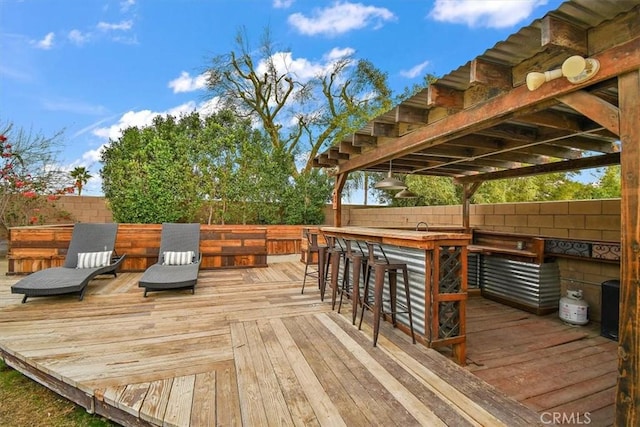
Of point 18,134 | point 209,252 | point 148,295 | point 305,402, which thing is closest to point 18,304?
point 148,295

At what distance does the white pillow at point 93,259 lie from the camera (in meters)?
5.07

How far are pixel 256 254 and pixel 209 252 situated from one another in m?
0.97

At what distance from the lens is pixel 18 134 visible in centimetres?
770

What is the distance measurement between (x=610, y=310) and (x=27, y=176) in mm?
11477

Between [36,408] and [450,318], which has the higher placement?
[450,318]

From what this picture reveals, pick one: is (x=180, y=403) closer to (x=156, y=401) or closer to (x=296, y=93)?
(x=156, y=401)

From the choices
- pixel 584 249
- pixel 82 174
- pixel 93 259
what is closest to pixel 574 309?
pixel 584 249

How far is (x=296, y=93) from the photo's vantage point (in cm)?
1363

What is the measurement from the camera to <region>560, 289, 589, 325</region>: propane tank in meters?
3.86

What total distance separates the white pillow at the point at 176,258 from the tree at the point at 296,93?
7.55m

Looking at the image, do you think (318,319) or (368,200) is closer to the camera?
(318,319)

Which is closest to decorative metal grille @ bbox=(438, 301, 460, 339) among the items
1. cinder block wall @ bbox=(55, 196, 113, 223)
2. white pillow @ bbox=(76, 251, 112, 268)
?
white pillow @ bbox=(76, 251, 112, 268)

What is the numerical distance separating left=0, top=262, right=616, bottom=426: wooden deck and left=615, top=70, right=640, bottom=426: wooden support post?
49 cm

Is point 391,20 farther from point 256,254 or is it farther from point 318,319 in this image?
point 318,319
